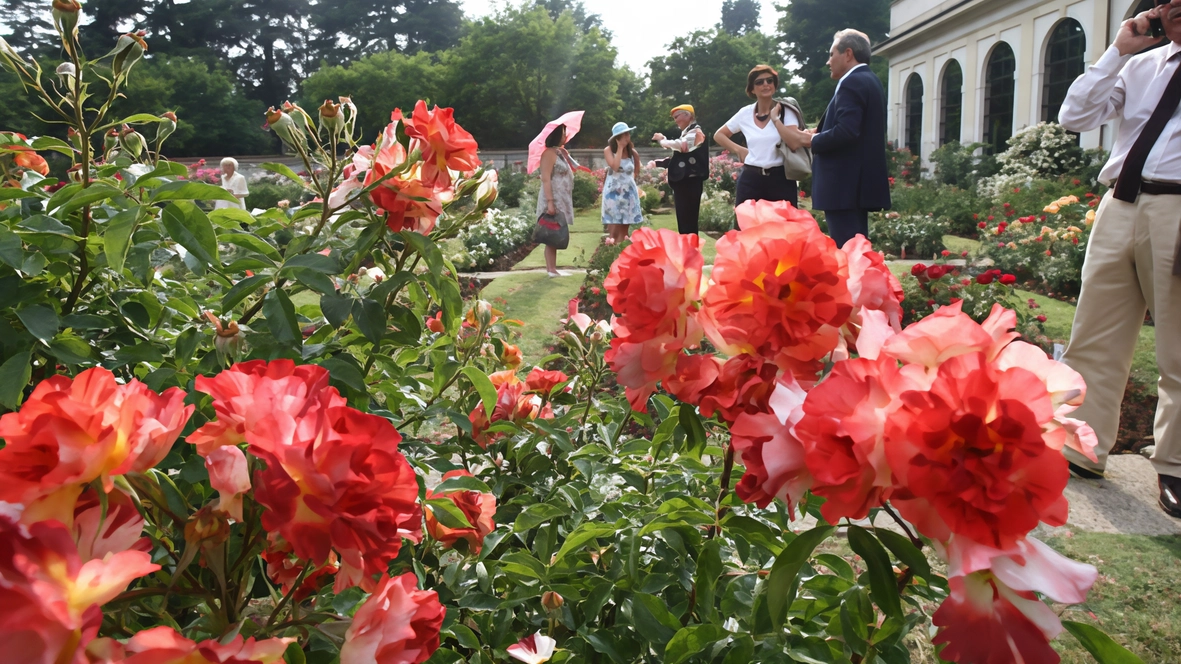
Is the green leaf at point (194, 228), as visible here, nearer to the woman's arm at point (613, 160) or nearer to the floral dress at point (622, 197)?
the floral dress at point (622, 197)

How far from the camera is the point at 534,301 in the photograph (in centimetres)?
645

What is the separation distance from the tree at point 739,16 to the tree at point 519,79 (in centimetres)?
2713

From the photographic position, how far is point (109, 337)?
3.35 ft

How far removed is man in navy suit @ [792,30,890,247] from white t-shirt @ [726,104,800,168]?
102 cm

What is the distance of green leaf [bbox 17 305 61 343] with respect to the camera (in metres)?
0.84

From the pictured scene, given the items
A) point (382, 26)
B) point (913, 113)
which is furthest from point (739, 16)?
point (913, 113)

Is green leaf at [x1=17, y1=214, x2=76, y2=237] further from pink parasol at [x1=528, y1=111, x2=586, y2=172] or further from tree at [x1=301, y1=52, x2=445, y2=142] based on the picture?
tree at [x1=301, y1=52, x2=445, y2=142]

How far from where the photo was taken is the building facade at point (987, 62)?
14281mm

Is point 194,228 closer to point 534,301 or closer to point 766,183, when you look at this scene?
point 766,183

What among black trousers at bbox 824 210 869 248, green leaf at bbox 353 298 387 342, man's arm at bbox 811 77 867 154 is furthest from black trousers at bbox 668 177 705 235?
green leaf at bbox 353 298 387 342

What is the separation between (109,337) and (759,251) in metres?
0.84

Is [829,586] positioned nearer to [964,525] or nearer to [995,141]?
[964,525]

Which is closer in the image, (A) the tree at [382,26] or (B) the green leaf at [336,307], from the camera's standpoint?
(B) the green leaf at [336,307]

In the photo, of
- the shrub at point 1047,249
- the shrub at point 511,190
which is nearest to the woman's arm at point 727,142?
the shrub at point 1047,249
